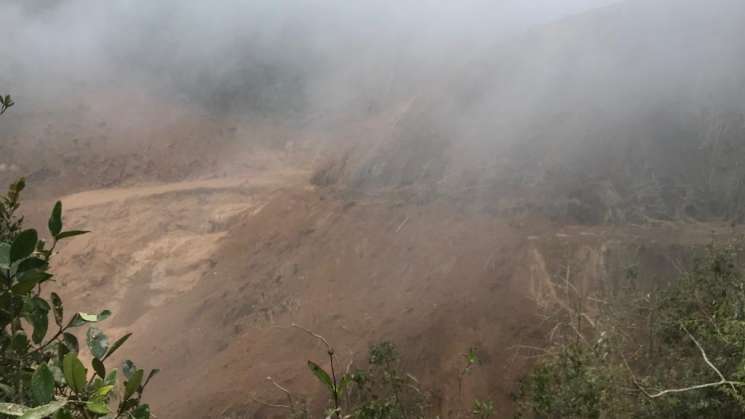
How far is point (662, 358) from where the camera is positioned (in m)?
6.05

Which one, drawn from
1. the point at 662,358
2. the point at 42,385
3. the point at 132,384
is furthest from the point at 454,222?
the point at 42,385

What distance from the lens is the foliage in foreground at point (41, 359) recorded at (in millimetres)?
1293

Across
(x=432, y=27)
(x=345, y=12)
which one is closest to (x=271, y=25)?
(x=345, y=12)

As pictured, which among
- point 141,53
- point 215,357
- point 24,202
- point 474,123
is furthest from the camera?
point 141,53

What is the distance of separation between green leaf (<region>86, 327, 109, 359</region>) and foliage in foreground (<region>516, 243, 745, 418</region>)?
3.42 m

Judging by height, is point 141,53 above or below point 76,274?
above

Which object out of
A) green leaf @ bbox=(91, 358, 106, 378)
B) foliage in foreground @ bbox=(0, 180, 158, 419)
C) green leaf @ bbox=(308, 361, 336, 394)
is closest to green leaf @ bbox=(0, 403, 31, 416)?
foliage in foreground @ bbox=(0, 180, 158, 419)

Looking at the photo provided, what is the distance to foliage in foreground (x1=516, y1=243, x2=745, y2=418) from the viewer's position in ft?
14.7

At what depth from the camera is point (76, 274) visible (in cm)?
1570

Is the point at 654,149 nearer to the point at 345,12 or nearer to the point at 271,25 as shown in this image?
the point at 345,12

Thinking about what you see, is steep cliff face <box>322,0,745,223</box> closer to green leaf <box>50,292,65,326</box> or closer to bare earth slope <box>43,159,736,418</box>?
bare earth slope <box>43,159,736,418</box>

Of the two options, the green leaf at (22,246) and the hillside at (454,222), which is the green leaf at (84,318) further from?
the hillside at (454,222)

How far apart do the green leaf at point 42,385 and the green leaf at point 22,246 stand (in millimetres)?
316

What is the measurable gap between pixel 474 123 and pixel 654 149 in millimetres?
4483
